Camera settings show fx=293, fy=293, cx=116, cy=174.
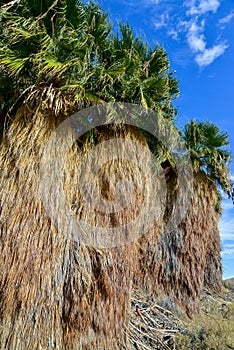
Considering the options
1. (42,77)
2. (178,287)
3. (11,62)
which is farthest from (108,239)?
(178,287)

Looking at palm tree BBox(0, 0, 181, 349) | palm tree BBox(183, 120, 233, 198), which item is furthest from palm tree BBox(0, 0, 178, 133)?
palm tree BBox(183, 120, 233, 198)

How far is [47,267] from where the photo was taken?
415cm

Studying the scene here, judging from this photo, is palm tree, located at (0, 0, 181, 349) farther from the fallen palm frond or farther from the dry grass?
the fallen palm frond

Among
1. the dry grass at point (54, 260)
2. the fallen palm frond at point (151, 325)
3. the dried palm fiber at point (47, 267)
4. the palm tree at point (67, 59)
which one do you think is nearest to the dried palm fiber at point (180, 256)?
the fallen palm frond at point (151, 325)

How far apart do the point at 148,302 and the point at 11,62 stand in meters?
5.76

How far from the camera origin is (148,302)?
6.84m

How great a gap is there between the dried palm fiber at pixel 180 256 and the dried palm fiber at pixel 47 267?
2527 millimetres

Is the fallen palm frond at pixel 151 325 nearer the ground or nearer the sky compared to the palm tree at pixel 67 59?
nearer the ground

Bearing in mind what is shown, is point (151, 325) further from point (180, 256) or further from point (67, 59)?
point (67, 59)

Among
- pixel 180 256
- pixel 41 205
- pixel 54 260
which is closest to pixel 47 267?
pixel 54 260

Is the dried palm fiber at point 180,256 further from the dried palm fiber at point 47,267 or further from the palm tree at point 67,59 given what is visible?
the palm tree at point 67,59

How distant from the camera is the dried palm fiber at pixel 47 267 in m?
3.97

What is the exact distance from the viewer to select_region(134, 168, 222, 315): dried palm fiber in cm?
737

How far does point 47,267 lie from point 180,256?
4.39 metres
